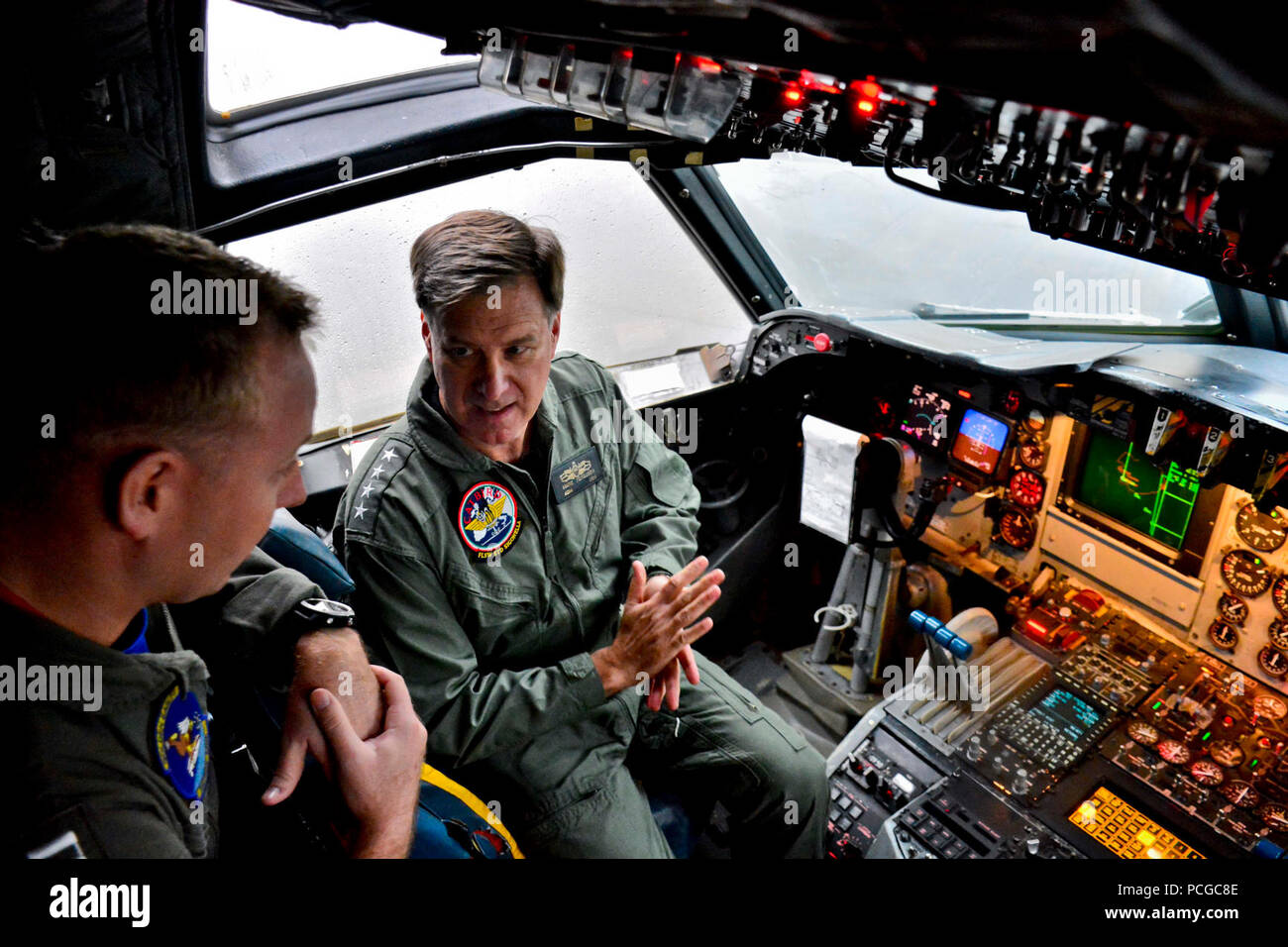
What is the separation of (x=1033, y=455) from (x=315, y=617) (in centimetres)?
216

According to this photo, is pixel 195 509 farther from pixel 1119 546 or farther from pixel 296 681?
pixel 1119 546

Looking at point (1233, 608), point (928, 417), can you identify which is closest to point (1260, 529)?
point (1233, 608)

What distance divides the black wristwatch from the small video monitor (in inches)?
78.9

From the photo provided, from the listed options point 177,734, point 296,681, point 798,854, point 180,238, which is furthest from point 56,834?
point 798,854

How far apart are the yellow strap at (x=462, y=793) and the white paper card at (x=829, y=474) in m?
1.64

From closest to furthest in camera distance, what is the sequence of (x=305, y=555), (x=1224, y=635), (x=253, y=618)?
(x=253, y=618)
(x=305, y=555)
(x=1224, y=635)

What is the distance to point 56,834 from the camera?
2.38 ft

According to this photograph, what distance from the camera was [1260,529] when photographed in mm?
2133

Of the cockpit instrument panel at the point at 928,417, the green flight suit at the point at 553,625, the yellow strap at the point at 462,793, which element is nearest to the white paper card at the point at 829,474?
the cockpit instrument panel at the point at 928,417

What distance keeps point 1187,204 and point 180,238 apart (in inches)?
44.4

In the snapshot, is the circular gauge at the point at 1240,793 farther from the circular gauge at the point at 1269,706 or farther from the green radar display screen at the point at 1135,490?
the green radar display screen at the point at 1135,490

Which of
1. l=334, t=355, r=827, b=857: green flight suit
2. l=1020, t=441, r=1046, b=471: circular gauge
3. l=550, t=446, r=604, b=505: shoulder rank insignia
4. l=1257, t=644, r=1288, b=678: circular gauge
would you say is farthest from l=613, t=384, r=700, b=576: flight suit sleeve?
l=1257, t=644, r=1288, b=678: circular gauge

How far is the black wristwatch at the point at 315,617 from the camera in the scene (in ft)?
4.10

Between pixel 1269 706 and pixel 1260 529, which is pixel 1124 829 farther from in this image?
pixel 1260 529
